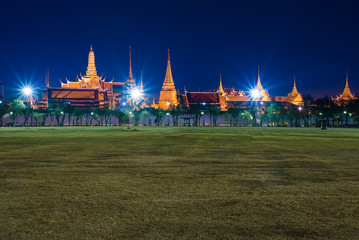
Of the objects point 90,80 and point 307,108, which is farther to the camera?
point 90,80

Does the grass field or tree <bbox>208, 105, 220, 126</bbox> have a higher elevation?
tree <bbox>208, 105, 220, 126</bbox>

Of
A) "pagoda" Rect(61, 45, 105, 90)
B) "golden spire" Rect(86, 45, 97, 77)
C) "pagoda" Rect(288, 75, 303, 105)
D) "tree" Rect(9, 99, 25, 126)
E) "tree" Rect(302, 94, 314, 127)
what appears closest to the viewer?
"tree" Rect(9, 99, 25, 126)

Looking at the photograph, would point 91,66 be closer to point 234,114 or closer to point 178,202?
point 234,114

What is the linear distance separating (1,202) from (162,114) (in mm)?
69040

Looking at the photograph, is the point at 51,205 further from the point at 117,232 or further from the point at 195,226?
the point at 195,226

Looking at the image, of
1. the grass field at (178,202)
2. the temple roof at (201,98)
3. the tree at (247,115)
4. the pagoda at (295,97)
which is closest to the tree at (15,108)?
the tree at (247,115)

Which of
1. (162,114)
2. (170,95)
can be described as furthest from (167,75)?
(162,114)

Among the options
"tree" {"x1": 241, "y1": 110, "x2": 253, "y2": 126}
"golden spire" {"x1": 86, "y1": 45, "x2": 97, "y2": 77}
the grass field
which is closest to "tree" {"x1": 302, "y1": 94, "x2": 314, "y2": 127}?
"tree" {"x1": 241, "y1": 110, "x2": 253, "y2": 126}

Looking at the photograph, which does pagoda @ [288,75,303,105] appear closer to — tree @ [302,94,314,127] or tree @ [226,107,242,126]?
tree @ [302,94,314,127]

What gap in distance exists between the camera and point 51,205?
5.91 meters

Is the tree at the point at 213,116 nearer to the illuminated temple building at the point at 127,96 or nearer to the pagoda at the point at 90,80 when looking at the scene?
the illuminated temple building at the point at 127,96

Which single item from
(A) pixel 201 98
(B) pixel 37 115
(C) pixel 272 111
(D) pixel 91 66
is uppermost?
(D) pixel 91 66

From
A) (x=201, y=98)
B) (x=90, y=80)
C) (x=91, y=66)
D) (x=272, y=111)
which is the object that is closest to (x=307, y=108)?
(x=272, y=111)

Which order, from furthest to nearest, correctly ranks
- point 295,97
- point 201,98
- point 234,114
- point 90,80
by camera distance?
point 295,97 < point 90,80 < point 201,98 < point 234,114
